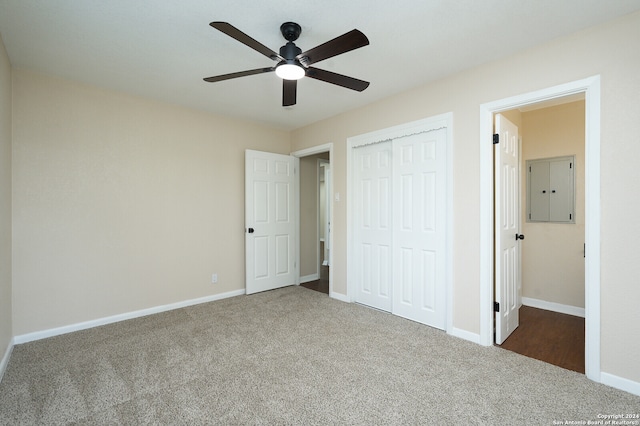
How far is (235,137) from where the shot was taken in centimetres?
435

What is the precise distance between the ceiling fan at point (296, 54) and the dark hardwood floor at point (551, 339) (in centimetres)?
266

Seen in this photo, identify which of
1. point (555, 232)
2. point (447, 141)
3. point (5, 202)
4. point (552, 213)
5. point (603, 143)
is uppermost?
point (447, 141)

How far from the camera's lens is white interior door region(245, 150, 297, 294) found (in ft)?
14.4

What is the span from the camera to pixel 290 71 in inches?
81.6

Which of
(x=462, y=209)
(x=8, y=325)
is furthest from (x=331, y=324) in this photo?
(x=8, y=325)

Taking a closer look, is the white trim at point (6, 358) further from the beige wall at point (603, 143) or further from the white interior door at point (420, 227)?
the beige wall at point (603, 143)

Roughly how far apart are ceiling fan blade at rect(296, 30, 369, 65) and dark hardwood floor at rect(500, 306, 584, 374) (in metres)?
2.78

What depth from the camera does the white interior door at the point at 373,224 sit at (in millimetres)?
3645

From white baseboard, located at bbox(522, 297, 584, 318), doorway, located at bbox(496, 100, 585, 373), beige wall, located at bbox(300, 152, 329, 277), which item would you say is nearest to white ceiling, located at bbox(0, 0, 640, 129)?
doorway, located at bbox(496, 100, 585, 373)

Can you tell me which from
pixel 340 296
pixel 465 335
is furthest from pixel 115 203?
pixel 465 335

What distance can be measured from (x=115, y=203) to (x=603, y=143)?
14.5ft

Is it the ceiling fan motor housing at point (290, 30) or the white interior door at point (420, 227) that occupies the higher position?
the ceiling fan motor housing at point (290, 30)

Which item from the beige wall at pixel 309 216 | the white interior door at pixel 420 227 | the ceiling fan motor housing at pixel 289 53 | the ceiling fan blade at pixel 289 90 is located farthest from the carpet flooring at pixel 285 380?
the ceiling fan motor housing at pixel 289 53

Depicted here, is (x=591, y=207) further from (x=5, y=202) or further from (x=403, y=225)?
(x=5, y=202)
